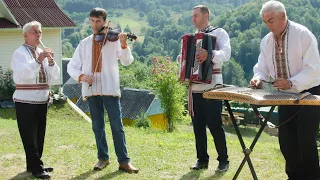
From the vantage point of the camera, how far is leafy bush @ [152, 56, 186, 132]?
1513 centimetres

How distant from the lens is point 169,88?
1539 cm

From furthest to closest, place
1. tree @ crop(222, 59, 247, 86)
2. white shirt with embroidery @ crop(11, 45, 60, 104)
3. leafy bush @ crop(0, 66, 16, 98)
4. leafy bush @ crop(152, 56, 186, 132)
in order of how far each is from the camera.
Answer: tree @ crop(222, 59, 247, 86)
leafy bush @ crop(0, 66, 16, 98)
leafy bush @ crop(152, 56, 186, 132)
white shirt with embroidery @ crop(11, 45, 60, 104)

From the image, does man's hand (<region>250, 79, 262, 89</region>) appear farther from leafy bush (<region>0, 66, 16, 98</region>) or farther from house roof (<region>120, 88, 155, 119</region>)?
house roof (<region>120, 88, 155, 119</region>)

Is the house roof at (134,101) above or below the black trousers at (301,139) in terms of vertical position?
below

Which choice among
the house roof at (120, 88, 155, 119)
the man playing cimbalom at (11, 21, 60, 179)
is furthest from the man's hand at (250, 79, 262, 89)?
the house roof at (120, 88, 155, 119)

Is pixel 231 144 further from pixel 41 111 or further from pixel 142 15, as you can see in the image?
pixel 142 15

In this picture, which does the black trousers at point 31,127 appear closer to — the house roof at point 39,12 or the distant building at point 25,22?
the distant building at point 25,22

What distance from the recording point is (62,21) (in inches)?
765

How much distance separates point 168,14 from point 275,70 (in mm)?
164323

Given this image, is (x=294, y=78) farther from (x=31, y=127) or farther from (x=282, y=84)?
(x=31, y=127)

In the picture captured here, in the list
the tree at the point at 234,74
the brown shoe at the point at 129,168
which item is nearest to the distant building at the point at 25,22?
the brown shoe at the point at 129,168

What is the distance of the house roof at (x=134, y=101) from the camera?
104ft

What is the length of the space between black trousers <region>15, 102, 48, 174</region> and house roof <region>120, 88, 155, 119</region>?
81.3 feet

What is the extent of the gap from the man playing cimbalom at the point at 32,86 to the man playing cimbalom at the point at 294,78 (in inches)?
101
